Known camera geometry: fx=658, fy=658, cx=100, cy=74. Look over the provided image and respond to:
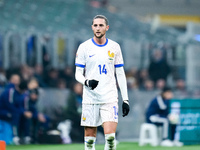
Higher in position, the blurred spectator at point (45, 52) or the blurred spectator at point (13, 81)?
the blurred spectator at point (45, 52)

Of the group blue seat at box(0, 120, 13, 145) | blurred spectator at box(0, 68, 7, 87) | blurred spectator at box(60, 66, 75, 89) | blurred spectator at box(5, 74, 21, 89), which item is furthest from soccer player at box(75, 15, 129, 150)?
blurred spectator at box(60, 66, 75, 89)

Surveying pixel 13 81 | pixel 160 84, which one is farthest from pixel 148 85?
pixel 13 81

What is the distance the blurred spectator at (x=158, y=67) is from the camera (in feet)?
60.9

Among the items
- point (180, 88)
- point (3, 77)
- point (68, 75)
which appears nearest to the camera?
point (3, 77)

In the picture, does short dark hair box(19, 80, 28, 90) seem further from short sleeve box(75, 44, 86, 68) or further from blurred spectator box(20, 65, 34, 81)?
short sleeve box(75, 44, 86, 68)

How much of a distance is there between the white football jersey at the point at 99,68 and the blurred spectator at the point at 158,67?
33.3 ft

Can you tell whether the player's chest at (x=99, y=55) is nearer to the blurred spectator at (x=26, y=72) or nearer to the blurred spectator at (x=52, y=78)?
the blurred spectator at (x=26, y=72)

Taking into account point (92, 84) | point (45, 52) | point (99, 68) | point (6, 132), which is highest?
point (45, 52)

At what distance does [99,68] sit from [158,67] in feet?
34.1

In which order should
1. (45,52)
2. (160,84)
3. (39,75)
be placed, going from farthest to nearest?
(160,84) < (39,75) < (45,52)

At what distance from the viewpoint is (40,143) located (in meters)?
16.2

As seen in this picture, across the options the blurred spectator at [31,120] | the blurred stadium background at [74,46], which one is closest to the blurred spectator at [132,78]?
the blurred stadium background at [74,46]

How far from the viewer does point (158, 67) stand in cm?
1866

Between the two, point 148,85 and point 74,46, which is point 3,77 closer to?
point 74,46
